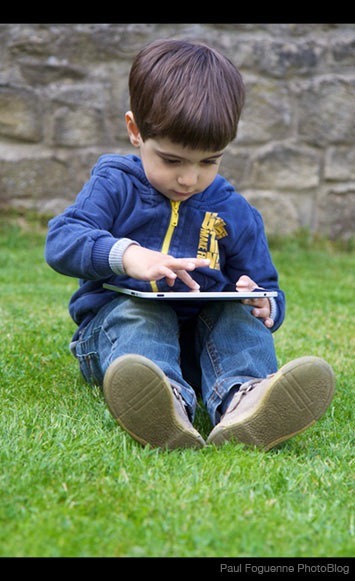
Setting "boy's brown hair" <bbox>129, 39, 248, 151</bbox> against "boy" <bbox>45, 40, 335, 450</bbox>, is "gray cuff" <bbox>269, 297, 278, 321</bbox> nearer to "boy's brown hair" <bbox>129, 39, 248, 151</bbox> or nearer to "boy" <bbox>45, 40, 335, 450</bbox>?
"boy" <bbox>45, 40, 335, 450</bbox>

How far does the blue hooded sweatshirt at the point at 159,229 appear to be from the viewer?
1940 mm

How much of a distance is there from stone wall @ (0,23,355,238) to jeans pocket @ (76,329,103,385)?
9.57ft

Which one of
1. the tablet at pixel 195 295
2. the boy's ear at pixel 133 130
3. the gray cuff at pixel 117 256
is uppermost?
the boy's ear at pixel 133 130

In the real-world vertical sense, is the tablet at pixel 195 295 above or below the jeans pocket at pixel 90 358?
above

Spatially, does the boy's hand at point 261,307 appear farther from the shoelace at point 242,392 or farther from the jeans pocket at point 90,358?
the jeans pocket at point 90,358

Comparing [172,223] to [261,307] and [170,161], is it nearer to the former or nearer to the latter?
[170,161]

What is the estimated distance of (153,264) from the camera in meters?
1.72

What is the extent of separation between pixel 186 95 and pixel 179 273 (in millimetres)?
423

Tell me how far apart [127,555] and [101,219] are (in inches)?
39.7

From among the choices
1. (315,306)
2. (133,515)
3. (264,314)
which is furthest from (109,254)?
(315,306)

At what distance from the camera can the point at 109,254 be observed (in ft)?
5.88

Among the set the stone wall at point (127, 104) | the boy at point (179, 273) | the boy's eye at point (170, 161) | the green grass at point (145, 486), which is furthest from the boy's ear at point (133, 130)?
the stone wall at point (127, 104)

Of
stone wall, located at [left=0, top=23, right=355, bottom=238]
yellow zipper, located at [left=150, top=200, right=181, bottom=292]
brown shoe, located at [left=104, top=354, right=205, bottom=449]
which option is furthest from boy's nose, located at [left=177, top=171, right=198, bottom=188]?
stone wall, located at [left=0, top=23, right=355, bottom=238]
